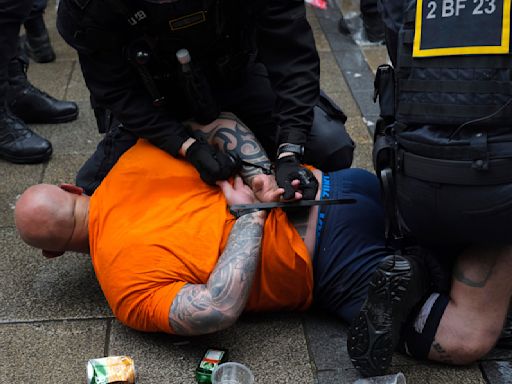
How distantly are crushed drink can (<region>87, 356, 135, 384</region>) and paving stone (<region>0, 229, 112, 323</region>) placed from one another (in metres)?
0.39

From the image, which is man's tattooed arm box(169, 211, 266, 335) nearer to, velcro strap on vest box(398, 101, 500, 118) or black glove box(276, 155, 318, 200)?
black glove box(276, 155, 318, 200)

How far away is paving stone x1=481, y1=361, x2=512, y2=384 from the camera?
2.62m

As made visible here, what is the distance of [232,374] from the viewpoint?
2.64 m

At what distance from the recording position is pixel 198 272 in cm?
275

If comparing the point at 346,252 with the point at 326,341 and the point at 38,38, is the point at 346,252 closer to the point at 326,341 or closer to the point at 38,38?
the point at 326,341

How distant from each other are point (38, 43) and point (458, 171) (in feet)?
12.1

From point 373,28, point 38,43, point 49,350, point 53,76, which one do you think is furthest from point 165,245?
point 373,28

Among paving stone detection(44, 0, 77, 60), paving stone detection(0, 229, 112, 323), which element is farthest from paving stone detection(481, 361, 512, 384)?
paving stone detection(44, 0, 77, 60)

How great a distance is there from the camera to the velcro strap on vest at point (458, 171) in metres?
2.28

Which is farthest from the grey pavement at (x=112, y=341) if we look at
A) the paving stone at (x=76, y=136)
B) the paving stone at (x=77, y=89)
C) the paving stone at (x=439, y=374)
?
the paving stone at (x=77, y=89)

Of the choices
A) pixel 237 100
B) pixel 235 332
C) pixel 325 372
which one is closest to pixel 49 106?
pixel 237 100

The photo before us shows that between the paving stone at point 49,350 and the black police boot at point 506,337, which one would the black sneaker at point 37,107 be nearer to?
the paving stone at point 49,350

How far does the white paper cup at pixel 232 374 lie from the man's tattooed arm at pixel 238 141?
0.72 m

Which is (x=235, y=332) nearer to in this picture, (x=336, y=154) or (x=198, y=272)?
(x=198, y=272)
